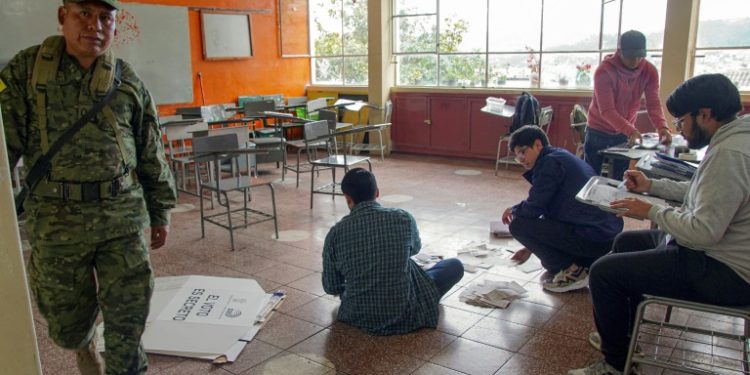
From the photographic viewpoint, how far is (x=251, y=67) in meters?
8.66

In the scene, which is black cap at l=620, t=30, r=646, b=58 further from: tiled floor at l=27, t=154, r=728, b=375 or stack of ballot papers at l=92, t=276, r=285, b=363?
stack of ballot papers at l=92, t=276, r=285, b=363

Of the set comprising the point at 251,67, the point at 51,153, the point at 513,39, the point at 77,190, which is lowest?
the point at 77,190

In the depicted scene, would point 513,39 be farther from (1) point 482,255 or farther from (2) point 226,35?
(1) point 482,255

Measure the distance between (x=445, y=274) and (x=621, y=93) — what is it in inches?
79.4

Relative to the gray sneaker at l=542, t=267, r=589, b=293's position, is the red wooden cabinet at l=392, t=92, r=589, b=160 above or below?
above

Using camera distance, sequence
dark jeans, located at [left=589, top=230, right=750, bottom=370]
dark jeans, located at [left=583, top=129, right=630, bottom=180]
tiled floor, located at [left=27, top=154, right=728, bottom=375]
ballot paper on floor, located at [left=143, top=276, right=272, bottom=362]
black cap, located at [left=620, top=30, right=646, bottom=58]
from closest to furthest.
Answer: dark jeans, located at [left=589, top=230, right=750, bottom=370] < tiled floor, located at [left=27, top=154, right=728, bottom=375] < ballot paper on floor, located at [left=143, top=276, right=272, bottom=362] < black cap, located at [left=620, top=30, right=646, bottom=58] < dark jeans, located at [left=583, top=129, right=630, bottom=180]

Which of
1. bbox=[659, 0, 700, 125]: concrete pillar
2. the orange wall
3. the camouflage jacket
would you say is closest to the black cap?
bbox=[659, 0, 700, 125]: concrete pillar

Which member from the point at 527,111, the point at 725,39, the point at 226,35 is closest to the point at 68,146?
the point at 527,111

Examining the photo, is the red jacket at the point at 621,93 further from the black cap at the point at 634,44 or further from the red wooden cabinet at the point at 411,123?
the red wooden cabinet at the point at 411,123

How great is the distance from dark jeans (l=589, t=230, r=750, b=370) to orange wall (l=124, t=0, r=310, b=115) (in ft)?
21.7

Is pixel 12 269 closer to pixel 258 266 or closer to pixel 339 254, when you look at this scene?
pixel 339 254

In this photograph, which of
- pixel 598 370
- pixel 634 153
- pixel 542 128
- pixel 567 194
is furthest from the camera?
pixel 542 128

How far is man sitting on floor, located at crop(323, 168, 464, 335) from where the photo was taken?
2.68 metres

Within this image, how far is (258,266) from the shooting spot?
3.95 metres
